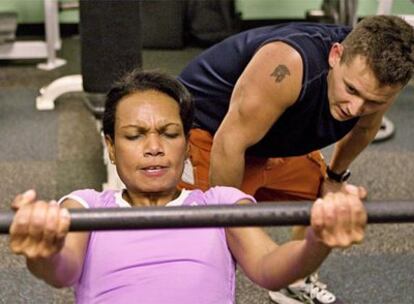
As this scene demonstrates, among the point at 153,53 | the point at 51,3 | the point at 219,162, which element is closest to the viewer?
the point at 219,162

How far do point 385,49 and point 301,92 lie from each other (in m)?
0.21

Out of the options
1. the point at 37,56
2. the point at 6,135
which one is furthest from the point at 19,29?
the point at 6,135

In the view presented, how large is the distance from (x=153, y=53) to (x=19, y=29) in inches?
35.1

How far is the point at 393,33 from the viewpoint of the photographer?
162 cm

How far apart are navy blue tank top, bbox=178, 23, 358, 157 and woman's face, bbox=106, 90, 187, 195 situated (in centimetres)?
36

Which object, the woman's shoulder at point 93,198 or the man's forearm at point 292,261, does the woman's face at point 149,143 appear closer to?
the woman's shoulder at point 93,198

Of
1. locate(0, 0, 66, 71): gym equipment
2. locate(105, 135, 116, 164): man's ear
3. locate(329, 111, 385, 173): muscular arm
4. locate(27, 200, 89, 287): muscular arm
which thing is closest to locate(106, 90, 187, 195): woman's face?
locate(105, 135, 116, 164): man's ear

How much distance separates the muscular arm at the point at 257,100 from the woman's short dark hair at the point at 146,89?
0.57ft

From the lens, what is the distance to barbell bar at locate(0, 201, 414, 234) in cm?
106

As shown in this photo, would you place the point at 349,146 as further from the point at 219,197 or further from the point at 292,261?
the point at 292,261

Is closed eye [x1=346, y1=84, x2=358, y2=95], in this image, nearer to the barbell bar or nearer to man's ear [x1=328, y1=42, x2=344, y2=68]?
man's ear [x1=328, y1=42, x2=344, y2=68]

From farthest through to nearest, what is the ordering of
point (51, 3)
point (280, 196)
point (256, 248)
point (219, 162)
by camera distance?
point (51, 3), point (280, 196), point (219, 162), point (256, 248)

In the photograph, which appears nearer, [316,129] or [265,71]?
[265,71]

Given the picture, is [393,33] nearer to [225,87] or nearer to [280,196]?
[225,87]
